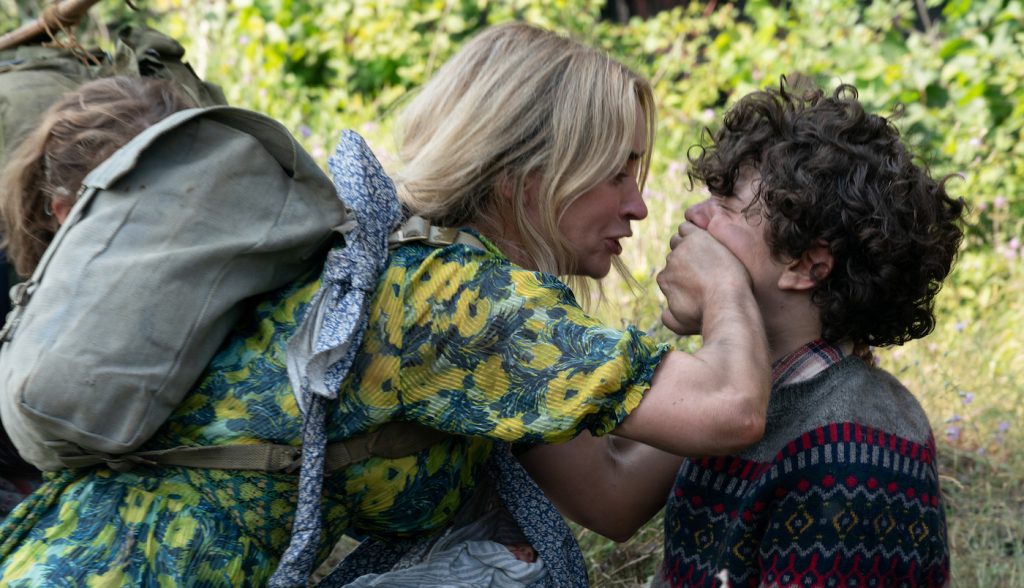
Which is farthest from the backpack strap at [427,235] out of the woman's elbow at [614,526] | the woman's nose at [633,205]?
the woman's elbow at [614,526]

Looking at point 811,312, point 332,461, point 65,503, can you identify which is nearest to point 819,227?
point 811,312

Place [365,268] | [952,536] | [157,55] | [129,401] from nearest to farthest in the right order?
[129,401]
[365,268]
[157,55]
[952,536]

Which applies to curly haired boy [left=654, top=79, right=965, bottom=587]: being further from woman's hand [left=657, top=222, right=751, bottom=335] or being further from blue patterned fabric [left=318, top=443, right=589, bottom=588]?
blue patterned fabric [left=318, top=443, right=589, bottom=588]

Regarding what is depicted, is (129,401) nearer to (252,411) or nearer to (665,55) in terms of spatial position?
(252,411)

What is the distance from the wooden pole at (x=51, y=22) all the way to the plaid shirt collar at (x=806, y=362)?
194 centimetres

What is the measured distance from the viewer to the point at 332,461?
206 centimetres

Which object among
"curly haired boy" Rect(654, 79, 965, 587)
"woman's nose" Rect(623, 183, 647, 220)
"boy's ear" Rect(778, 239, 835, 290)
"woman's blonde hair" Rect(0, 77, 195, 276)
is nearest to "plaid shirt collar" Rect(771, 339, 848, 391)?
"curly haired boy" Rect(654, 79, 965, 587)

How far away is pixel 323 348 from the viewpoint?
188 cm

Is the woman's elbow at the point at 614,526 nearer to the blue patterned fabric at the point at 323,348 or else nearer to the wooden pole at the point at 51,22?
the blue patterned fabric at the point at 323,348

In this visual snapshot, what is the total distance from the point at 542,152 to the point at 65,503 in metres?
1.09

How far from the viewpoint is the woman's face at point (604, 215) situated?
2.39 metres

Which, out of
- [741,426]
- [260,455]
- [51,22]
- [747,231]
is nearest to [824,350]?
[747,231]

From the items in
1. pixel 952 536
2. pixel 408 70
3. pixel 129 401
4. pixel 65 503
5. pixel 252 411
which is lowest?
pixel 408 70

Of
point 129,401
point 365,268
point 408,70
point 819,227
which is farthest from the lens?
point 408,70
